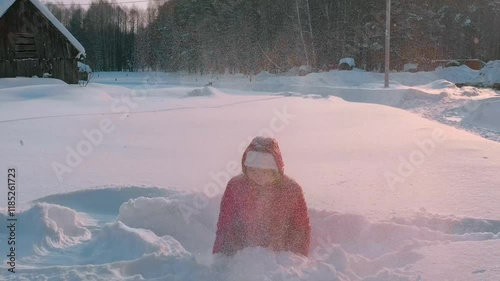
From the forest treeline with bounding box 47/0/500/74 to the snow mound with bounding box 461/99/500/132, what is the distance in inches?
1112

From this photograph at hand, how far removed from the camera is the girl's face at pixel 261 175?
3.40 m

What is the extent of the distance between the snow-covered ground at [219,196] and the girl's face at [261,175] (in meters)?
0.57

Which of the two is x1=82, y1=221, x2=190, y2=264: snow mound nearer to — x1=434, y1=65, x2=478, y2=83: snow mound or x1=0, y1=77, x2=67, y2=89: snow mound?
x1=0, y1=77, x2=67, y2=89: snow mound

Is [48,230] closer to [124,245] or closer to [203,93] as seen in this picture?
[124,245]

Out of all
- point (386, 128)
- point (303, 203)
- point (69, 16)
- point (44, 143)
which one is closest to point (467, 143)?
point (386, 128)

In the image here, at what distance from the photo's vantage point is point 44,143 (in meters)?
7.63

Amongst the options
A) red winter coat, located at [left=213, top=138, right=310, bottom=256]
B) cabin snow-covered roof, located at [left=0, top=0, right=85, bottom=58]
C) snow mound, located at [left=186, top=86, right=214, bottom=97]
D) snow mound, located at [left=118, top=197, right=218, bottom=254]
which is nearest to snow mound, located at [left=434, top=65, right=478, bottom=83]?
snow mound, located at [left=186, top=86, right=214, bottom=97]

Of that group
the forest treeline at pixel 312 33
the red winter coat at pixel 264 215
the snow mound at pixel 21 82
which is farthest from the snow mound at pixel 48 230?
the forest treeline at pixel 312 33

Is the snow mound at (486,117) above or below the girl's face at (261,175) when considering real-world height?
below

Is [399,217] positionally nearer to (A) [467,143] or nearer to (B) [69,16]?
(A) [467,143]

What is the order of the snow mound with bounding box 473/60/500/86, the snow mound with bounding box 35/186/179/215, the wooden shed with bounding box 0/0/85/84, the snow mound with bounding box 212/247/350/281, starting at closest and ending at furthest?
1. the snow mound with bounding box 212/247/350/281
2. the snow mound with bounding box 35/186/179/215
3. the wooden shed with bounding box 0/0/85/84
4. the snow mound with bounding box 473/60/500/86

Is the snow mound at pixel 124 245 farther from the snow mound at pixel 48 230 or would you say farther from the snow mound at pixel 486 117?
the snow mound at pixel 486 117

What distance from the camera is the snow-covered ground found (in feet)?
9.66

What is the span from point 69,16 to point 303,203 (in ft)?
264
